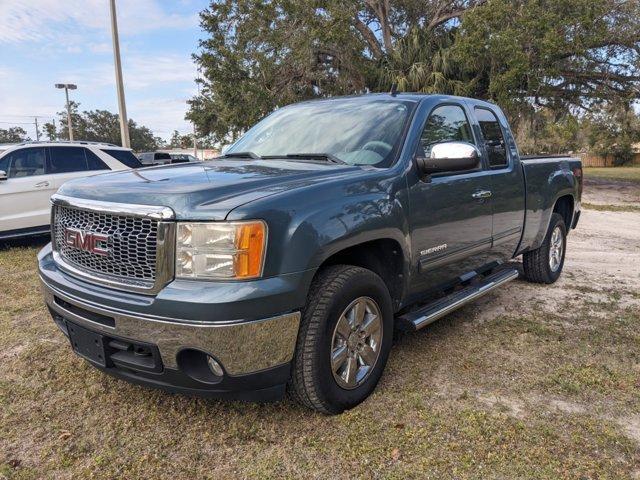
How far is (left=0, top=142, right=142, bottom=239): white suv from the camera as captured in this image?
25.1 ft

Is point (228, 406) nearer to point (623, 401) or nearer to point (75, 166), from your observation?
point (623, 401)

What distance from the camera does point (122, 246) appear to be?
→ 2514 millimetres

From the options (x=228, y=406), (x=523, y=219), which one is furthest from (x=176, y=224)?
(x=523, y=219)

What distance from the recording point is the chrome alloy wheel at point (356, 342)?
2816 mm

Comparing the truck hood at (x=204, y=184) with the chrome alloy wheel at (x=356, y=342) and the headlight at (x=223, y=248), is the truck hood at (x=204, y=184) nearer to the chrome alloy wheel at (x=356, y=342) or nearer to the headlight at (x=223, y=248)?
the headlight at (x=223, y=248)

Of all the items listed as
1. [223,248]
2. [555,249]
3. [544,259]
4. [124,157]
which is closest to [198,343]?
[223,248]

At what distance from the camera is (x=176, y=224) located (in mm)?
2367

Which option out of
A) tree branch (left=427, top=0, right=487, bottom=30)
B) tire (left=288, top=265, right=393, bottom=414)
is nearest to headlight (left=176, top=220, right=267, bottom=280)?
tire (left=288, top=265, right=393, bottom=414)

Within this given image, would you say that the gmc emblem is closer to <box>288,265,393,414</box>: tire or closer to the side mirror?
<box>288,265,393,414</box>: tire

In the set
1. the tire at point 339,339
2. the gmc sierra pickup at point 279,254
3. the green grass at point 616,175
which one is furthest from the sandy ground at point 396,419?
the green grass at point 616,175

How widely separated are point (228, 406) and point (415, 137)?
6.88 feet

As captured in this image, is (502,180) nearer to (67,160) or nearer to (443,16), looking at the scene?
(67,160)

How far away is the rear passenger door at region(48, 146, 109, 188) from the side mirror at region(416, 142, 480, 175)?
6.64 m

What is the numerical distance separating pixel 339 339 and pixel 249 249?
0.83 m
